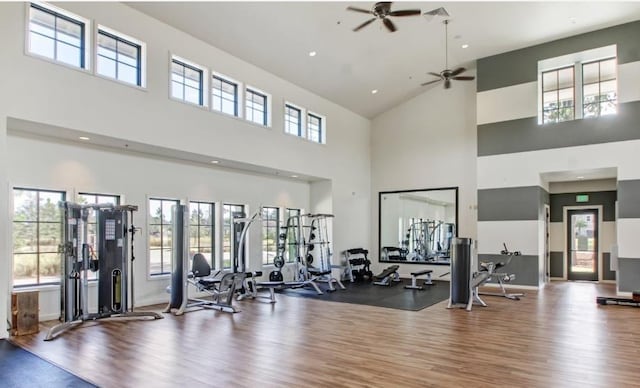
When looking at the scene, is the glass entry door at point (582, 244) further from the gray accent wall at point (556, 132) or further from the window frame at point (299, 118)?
the window frame at point (299, 118)

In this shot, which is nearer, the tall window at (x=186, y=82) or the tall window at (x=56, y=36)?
the tall window at (x=56, y=36)

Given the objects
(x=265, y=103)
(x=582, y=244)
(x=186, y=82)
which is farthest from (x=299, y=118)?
(x=582, y=244)

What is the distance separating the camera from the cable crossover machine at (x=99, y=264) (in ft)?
18.7

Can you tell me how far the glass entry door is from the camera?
11.2 m

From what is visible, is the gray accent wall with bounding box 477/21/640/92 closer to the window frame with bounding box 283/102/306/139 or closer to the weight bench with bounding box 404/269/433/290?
the window frame with bounding box 283/102/306/139

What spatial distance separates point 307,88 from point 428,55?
291 centimetres

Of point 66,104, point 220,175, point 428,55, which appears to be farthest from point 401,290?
point 66,104

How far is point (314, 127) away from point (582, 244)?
7813 millimetres

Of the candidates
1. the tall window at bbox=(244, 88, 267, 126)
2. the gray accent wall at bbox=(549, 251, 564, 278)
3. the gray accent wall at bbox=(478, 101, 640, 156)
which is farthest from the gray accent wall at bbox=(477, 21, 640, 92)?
the tall window at bbox=(244, 88, 267, 126)

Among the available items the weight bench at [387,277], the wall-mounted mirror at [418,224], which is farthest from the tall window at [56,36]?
the wall-mounted mirror at [418,224]

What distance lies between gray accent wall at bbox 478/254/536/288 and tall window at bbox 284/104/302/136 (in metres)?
5.65

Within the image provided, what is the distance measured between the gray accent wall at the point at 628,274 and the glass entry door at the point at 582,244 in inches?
110

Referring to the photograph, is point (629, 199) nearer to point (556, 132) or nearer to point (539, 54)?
point (556, 132)

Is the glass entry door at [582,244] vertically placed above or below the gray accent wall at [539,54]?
below
